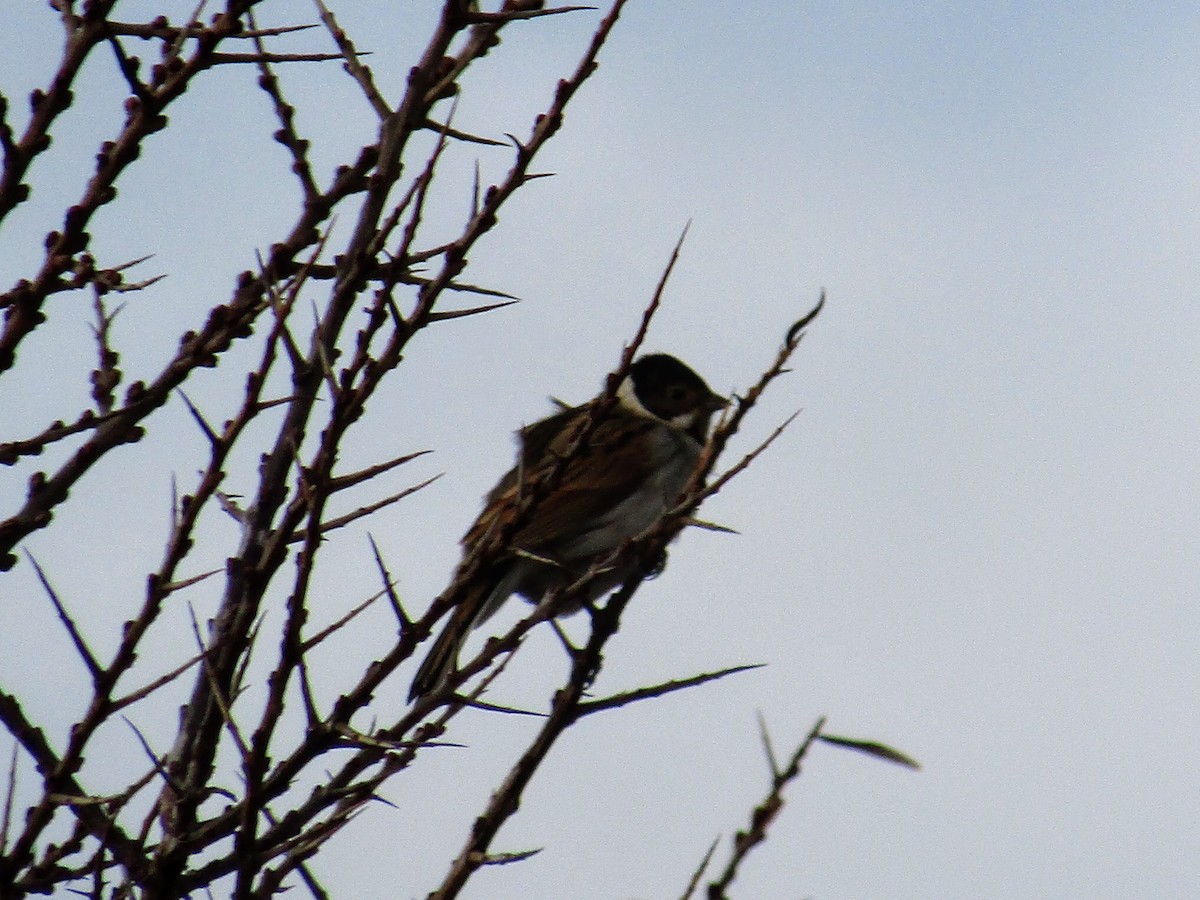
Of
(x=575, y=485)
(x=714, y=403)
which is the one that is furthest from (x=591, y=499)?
(x=714, y=403)

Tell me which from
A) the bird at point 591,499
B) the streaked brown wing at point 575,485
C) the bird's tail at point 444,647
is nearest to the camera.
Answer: the bird's tail at point 444,647

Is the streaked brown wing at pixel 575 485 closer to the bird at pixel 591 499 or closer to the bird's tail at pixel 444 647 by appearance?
the bird at pixel 591 499

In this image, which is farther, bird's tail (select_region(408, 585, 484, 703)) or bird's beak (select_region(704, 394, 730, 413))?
bird's beak (select_region(704, 394, 730, 413))

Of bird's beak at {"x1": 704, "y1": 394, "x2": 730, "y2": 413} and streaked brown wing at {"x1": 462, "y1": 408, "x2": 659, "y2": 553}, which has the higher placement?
bird's beak at {"x1": 704, "y1": 394, "x2": 730, "y2": 413}

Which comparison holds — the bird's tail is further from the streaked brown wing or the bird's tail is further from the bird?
the streaked brown wing

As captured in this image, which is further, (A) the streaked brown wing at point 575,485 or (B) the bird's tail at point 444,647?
(A) the streaked brown wing at point 575,485

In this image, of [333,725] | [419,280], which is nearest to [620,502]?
[419,280]

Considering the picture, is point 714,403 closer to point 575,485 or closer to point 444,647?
point 575,485

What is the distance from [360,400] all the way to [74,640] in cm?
63

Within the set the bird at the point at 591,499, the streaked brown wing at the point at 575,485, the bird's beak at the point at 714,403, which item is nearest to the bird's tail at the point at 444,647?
the bird at the point at 591,499

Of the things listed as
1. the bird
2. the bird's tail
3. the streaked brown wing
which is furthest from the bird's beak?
the bird's tail

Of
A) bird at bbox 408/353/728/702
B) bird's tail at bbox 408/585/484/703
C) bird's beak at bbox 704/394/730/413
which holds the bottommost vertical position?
bird's tail at bbox 408/585/484/703

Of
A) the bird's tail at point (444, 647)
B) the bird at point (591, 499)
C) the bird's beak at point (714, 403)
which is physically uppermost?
the bird's beak at point (714, 403)

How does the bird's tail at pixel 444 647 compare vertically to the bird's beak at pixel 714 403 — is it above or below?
below
